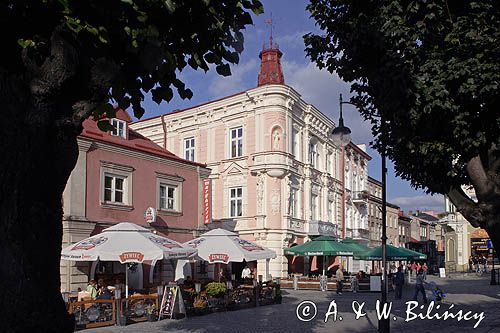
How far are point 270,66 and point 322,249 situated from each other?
13072mm

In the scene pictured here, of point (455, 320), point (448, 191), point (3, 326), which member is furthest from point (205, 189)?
point (3, 326)

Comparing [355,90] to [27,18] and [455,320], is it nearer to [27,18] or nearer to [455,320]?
[27,18]

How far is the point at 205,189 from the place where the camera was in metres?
28.0

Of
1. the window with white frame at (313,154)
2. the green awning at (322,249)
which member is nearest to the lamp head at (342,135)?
the green awning at (322,249)

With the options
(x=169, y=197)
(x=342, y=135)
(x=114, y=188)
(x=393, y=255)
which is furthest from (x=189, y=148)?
(x=342, y=135)

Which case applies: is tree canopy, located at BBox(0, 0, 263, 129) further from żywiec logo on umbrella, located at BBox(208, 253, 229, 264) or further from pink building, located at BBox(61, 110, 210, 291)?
pink building, located at BBox(61, 110, 210, 291)

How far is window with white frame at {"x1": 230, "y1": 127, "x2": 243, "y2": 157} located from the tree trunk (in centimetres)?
3221

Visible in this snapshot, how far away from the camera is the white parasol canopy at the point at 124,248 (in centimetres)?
1684

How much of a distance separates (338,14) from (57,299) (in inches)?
309

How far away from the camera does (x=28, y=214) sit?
14.5 ft

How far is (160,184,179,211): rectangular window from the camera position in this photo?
25545mm

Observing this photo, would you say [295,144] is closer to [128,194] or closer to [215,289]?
[128,194]

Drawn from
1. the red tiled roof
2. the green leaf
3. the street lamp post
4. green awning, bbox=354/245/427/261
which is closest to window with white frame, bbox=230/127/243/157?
the red tiled roof

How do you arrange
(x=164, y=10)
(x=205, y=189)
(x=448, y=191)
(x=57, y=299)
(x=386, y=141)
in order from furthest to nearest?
1. (x=205, y=189)
2. (x=386, y=141)
3. (x=448, y=191)
4. (x=164, y=10)
5. (x=57, y=299)
